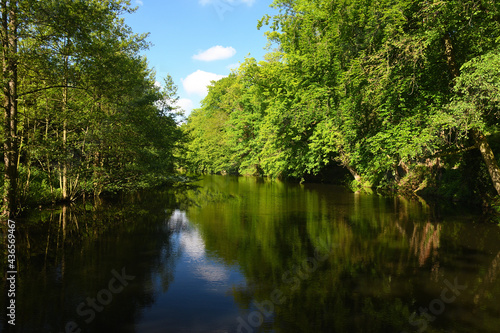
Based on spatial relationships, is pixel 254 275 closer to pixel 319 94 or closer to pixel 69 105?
pixel 69 105

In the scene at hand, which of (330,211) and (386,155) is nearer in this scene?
(386,155)

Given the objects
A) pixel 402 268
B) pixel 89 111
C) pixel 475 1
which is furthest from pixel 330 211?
pixel 89 111

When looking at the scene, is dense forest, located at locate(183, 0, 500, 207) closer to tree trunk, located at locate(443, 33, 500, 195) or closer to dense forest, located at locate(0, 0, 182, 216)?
tree trunk, located at locate(443, 33, 500, 195)

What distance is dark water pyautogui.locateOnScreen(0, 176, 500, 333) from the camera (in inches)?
247

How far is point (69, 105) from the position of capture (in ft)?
55.7

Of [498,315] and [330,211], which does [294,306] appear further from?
[330,211]

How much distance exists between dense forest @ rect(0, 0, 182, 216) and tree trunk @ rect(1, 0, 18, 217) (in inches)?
1.3

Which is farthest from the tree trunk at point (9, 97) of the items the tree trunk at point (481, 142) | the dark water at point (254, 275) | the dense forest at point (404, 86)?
the tree trunk at point (481, 142)

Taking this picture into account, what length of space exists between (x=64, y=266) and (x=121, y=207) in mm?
11166

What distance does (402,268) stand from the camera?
923cm

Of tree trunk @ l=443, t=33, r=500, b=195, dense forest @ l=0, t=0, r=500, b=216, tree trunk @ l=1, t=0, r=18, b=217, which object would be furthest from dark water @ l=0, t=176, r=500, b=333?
dense forest @ l=0, t=0, r=500, b=216

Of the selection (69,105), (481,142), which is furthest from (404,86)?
(69,105)

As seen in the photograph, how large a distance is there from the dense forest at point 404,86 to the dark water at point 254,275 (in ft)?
12.5

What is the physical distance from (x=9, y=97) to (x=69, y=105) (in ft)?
14.6
